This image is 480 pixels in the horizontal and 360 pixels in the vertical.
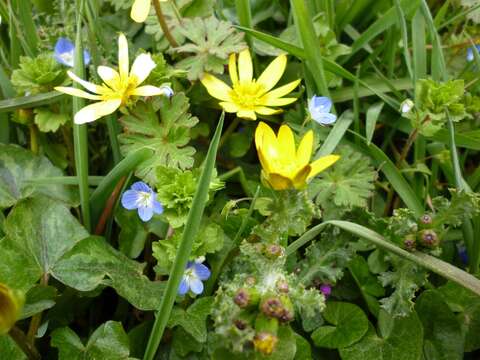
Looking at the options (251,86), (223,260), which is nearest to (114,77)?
(251,86)

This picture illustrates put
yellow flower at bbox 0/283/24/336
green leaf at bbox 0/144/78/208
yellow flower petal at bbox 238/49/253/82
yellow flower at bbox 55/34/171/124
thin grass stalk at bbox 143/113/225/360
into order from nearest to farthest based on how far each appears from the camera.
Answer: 1. yellow flower at bbox 0/283/24/336
2. thin grass stalk at bbox 143/113/225/360
3. yellow flower at bbox 55/34/171/124
4. green leaf at bbox 0/144/78/208
5. yellow flower petal at bbox 238/49/253/82

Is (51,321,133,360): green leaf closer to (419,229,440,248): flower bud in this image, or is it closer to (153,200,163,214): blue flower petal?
(153,200,163,214): blue flower petal

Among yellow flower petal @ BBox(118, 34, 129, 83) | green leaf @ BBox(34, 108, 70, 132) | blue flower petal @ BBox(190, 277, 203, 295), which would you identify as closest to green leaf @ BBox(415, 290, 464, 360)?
blue flower petal @ BBox(190, 277, 203, 295)

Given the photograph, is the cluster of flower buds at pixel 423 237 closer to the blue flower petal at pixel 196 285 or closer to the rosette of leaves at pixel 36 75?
the blue flower petal at pixel 196 285

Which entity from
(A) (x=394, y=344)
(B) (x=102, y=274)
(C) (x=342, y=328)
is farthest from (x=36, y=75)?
(A) (x=394, y=344)

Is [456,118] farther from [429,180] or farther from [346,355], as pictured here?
[346,355]

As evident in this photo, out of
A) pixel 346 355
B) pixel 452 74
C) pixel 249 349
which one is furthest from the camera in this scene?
pixel 452 74
